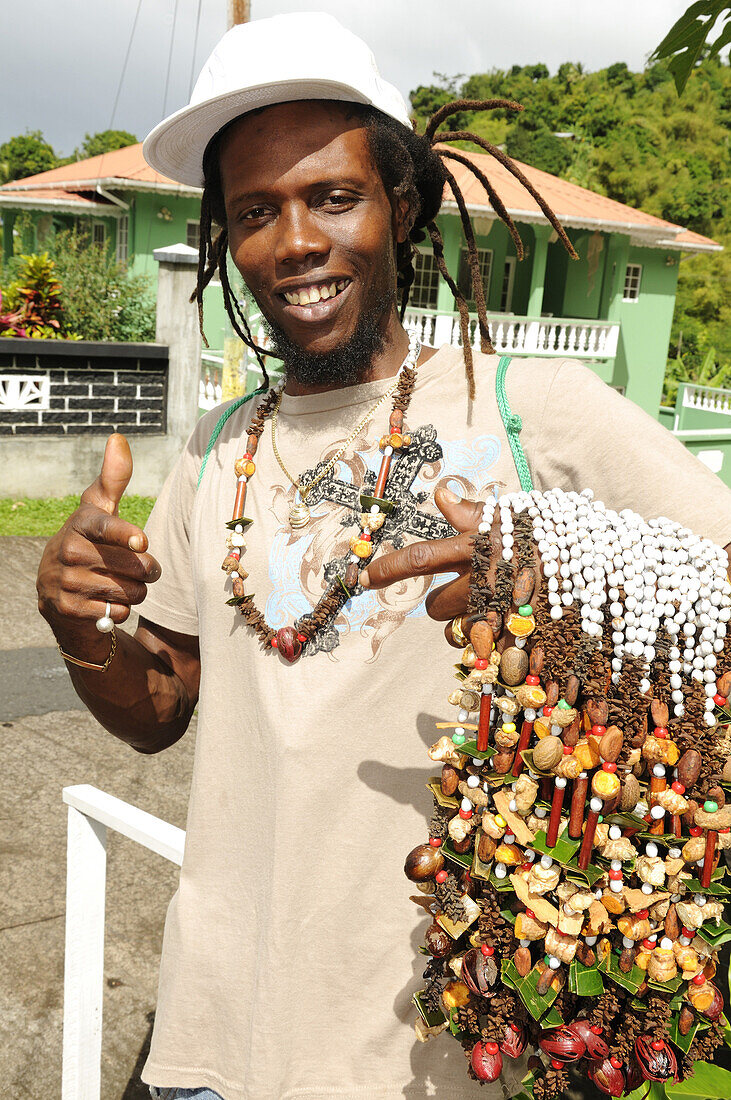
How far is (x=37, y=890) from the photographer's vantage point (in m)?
3.96

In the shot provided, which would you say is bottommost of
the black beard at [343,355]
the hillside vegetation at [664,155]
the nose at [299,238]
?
the black beard at [343,355]

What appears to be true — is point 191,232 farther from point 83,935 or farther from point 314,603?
point 314,603

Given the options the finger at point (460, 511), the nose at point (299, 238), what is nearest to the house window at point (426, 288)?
the nose at point (299, 238)

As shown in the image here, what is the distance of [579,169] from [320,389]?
92.5 ft

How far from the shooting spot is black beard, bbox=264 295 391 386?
1.69m

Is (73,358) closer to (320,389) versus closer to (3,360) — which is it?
(3,360)

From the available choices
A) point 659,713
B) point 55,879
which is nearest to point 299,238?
point 659,713

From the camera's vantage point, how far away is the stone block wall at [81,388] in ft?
30.8

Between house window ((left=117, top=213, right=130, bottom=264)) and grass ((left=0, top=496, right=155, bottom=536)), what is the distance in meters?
11.5

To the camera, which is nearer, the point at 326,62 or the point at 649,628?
the point at 649,628

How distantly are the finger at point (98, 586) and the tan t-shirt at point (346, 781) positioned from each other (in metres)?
0.28

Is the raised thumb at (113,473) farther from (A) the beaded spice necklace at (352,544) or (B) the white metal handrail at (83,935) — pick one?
(B) the white metal handrail at (83,935)

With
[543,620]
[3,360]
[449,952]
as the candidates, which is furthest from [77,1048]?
[3,360]

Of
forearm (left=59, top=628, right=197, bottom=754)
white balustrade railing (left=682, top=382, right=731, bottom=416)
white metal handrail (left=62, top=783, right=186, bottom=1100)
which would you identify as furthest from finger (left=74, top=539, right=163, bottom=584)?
white balustrade railing (left=682, top=382, right=731, bottom=416)
